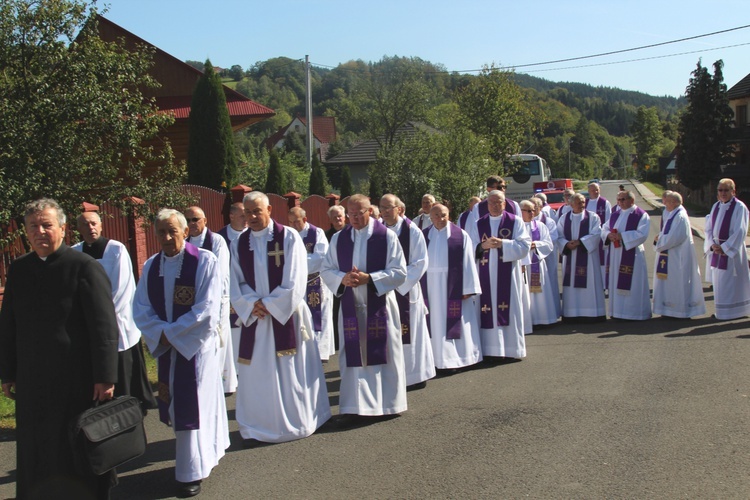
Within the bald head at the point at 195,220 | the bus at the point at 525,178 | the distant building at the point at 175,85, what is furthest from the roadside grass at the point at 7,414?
the bus at the point at 525,178

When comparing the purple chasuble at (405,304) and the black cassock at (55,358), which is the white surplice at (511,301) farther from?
the black cassock at (55,358)

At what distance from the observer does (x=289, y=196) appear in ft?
54.5

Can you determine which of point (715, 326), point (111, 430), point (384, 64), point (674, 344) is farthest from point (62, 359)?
point (384, 64)

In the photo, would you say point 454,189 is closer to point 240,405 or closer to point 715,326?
point 715,326

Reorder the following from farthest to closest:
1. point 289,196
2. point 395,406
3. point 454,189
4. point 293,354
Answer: point 454,189 → point 289,196 → point 395,406 → point 293,354

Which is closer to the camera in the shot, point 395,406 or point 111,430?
point 111,430

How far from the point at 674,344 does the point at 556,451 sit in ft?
14.9

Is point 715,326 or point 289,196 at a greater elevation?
point 289,196

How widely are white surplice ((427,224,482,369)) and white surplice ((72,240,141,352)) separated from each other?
3.61 metres

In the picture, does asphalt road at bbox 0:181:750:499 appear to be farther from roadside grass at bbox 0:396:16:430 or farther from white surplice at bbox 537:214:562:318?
white surplice at bbox 537:214:562:318

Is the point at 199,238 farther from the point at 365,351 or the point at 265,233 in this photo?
the point at 365,351

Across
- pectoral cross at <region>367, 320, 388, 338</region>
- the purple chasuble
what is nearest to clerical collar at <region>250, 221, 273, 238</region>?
pectoral cross at <region>367, 320, 388, 338</region>

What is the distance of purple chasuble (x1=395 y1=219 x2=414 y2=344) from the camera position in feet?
25.5

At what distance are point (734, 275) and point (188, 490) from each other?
29.9 feet
